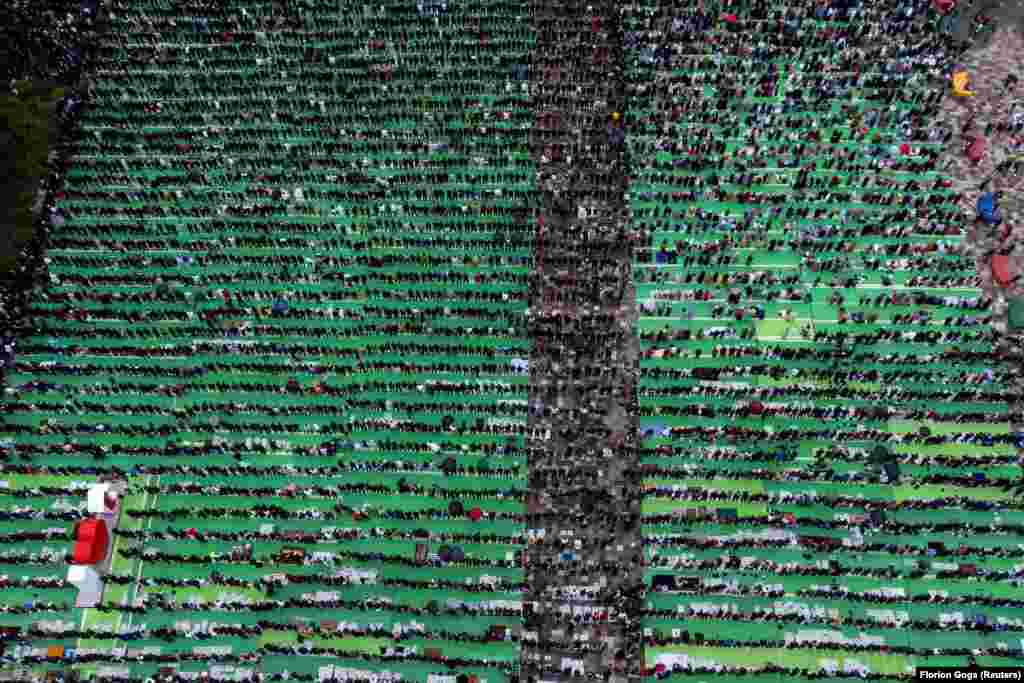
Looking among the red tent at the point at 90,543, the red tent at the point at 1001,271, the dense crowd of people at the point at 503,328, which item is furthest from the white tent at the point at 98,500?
the red tent at the point at 1001,271

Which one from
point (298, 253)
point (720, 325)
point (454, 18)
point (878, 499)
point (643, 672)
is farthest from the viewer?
point (454, 18)

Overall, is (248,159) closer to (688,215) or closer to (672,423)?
(688,215)

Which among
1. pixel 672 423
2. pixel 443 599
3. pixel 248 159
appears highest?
pixel 248 159

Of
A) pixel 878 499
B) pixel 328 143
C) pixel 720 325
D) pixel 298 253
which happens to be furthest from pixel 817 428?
pixel 328 143

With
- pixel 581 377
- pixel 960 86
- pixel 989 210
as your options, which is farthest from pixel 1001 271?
pixel 581 377

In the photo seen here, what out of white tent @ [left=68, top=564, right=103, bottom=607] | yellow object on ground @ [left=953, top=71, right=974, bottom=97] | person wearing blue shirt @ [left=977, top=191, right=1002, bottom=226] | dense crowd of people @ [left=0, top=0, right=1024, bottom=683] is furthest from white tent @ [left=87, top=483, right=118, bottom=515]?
yellow object on ground @ [left=953, top=71, right=974, bottom=97]

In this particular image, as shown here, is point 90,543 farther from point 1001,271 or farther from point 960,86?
point 960,86

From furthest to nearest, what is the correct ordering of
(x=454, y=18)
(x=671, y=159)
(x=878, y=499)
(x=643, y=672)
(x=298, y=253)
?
(x=454, y=18) → (x=671, y=159) → (x=298, y=253) → (x=878, y=499) → (x=643, y=672)
